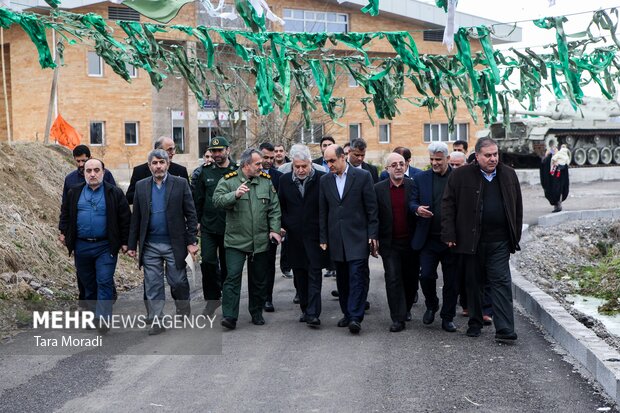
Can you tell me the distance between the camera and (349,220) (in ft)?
30.1

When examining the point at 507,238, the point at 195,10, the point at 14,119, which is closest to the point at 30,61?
the point at 14,119

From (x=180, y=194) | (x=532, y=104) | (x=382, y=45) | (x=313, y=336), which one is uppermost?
(x=382, y=45)

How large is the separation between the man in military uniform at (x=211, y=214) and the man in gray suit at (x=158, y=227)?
2.29 ft

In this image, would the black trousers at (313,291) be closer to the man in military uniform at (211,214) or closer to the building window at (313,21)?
the man in military uniform at (211,214)

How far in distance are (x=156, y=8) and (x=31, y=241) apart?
3822 mm

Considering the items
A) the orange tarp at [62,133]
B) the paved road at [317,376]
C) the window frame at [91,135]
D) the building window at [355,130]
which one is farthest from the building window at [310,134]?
the paved road at [317,376]

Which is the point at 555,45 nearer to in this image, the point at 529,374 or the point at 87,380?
the point at 529,374

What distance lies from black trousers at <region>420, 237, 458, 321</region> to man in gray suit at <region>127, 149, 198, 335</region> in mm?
2410

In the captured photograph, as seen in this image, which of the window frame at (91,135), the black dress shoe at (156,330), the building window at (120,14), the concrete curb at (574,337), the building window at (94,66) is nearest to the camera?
the concrete curb at (574,337)

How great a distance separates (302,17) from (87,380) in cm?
3595

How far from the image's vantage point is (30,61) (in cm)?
3828

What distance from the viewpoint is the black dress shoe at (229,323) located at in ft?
29.7

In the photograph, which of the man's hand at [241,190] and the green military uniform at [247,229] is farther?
the green military uniform at [247,229]

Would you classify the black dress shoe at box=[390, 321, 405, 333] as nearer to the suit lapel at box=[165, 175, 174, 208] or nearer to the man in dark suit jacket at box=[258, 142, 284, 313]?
the man in dark suit jacket at box=[258, 142, 284, 313]
